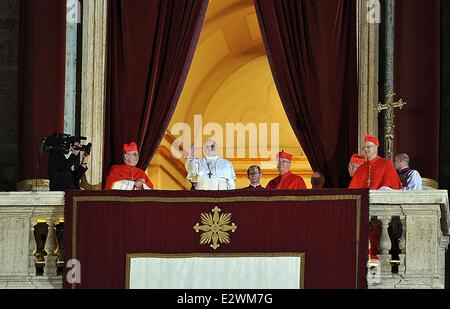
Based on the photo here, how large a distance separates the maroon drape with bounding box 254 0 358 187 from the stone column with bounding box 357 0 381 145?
0.09 meters

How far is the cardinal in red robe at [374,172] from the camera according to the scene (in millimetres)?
16250

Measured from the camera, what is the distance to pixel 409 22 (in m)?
17.9

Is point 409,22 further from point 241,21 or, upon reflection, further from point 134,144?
point 241,21

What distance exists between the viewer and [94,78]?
18328mm

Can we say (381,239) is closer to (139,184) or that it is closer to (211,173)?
(211,173)

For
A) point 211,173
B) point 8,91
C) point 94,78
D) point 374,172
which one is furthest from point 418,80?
point 8,91

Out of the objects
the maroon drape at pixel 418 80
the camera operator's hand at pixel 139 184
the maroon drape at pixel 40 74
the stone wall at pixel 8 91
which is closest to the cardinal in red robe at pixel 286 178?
the maroon drape at pixel 418 80

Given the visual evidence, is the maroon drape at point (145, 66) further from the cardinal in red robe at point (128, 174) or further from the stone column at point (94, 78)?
the cardinal in red robe at point (128, 174)

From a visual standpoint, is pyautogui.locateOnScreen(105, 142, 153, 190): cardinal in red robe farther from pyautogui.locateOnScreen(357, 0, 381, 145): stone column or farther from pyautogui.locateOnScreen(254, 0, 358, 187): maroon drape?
pyautogui.locateOnScreen(357, 0, 381, 145): stone column

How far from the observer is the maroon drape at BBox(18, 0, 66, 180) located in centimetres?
1784

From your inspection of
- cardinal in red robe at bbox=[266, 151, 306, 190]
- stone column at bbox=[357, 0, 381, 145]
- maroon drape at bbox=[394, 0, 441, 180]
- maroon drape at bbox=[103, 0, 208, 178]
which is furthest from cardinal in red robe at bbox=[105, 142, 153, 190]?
maroon drape at bbox=[394, 0, 441, 180]

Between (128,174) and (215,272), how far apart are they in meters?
2.41
